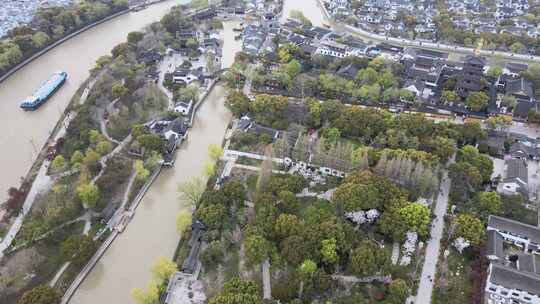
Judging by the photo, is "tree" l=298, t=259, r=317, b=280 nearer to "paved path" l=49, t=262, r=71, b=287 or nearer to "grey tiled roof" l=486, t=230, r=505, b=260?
"grey tiled roof" l=486, t=230, r=505, b=260

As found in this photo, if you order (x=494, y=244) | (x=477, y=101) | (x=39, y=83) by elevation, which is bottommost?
(x=494, y=244)

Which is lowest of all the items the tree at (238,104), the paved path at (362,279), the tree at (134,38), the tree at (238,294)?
the paved path at (362,279)

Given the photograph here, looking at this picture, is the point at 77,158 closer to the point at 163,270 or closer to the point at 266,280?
the point at 163,270

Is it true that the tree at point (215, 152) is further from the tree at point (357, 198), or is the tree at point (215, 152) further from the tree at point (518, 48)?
the tree at point (518, 48)

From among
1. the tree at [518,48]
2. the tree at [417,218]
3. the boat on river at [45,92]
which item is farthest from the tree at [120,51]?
the tree at [518,48]

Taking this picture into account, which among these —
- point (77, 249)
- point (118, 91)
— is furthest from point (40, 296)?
point (118, 91)

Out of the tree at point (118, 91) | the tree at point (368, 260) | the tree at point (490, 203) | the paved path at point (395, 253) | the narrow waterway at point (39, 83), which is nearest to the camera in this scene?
the tree at point (368, 260)
